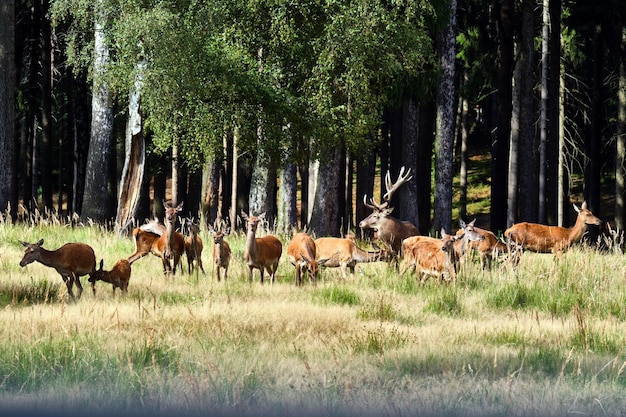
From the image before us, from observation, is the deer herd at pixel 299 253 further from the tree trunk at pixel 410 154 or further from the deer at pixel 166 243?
the tree trunk at pixel 410 154

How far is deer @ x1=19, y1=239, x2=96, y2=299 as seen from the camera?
1336 cm

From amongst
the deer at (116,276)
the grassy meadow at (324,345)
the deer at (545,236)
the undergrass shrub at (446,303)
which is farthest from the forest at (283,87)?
the undergrass shrub at (446,303)

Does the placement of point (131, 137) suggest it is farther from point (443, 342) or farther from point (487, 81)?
point (487, 81)

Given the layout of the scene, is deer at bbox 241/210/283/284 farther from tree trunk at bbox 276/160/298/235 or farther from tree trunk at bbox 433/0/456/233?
tree trunk at bbox 276/160/298/235

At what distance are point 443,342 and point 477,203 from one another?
45.2m

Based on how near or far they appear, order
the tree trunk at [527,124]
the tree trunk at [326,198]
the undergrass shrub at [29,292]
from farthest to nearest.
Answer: the tree trunk at [527,124], the tree trunk at [326,198], the undergrass shrub at [29,292]

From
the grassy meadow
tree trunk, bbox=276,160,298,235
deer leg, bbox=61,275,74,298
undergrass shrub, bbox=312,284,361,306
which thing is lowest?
the grassy meadow

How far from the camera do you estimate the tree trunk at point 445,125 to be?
80.5ft

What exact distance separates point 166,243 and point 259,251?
1.67m

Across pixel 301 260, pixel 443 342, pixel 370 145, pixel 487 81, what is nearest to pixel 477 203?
pixel 487 81

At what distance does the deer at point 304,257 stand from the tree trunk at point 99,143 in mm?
9665

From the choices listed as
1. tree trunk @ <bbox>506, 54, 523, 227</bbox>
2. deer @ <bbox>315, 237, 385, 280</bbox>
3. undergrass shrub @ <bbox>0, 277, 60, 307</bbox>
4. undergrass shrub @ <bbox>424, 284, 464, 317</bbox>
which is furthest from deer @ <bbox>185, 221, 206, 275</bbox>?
tree trunk @ <bbox>506, 54, 523, 227</bbox>

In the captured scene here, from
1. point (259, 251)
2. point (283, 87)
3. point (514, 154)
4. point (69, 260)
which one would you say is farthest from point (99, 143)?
point (514, 154)

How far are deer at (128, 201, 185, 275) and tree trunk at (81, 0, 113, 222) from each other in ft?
25.5
